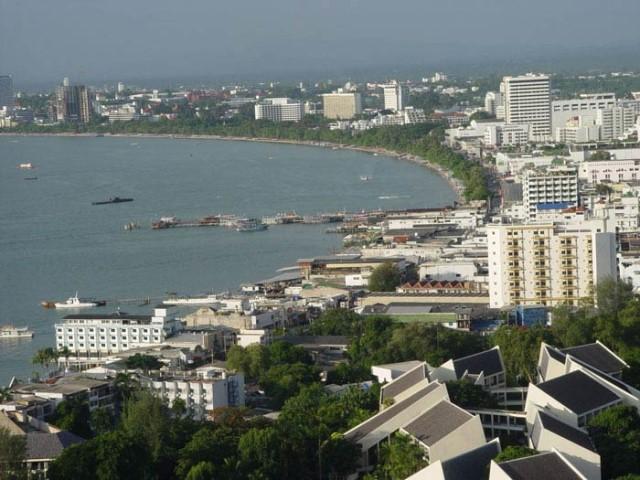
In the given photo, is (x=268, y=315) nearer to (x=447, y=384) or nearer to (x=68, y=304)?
(x=68, y=304)

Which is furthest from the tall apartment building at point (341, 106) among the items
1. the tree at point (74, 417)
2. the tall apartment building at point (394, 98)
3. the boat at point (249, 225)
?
the tree at point (74, 417)

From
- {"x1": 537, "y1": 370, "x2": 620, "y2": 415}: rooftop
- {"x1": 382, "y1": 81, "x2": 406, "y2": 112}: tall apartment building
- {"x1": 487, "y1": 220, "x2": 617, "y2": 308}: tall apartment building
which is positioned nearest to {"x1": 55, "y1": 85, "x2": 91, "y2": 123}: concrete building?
{"x1": 382, "y1": 81, "x2": 406, "y2": 112}: tall apartment building

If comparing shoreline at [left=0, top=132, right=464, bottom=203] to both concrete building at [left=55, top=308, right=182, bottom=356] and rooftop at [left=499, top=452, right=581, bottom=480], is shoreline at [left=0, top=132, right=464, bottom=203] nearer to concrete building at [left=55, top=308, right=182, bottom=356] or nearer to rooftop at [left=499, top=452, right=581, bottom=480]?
concrete building at [left=55, top=308, right=182, bottom=356]

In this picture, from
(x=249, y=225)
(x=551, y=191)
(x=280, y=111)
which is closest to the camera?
(x=551, y=191)

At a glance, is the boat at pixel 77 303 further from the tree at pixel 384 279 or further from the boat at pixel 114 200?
the boat at pixel 114 200

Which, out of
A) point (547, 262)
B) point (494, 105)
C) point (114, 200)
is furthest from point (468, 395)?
point (494, 105)

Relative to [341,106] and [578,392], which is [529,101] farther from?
[578,392]

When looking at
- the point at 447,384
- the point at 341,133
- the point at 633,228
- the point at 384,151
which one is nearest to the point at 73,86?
the point at 341,133
